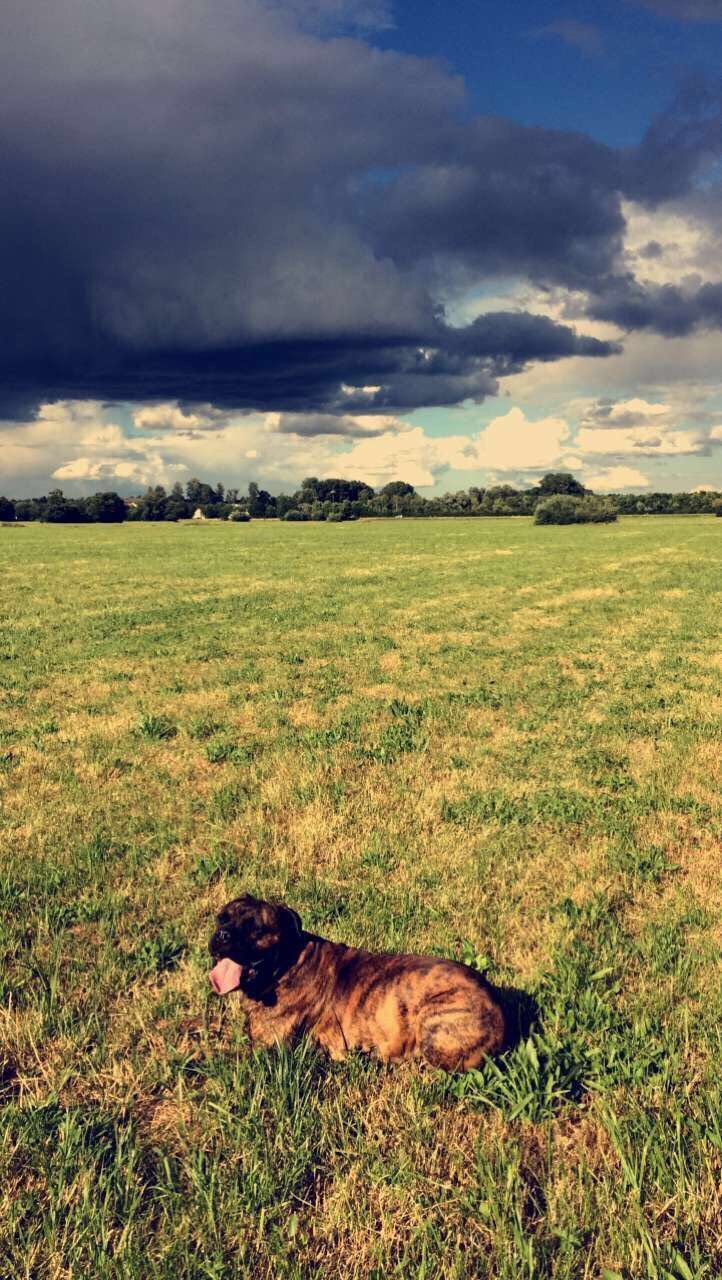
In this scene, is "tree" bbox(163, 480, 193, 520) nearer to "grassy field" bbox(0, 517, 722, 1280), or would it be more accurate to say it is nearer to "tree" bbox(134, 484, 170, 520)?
"tree" bbox(134, 484, 170, 520)

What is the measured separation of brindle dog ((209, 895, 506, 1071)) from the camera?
3.34 metres

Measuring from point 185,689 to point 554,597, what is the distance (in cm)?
1719

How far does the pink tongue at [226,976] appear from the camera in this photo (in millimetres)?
3578

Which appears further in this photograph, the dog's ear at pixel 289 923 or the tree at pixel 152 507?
the tree at pixel 152 507

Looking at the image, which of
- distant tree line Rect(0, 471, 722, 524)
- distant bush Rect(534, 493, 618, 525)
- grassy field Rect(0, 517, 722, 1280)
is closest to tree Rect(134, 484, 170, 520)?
distant tree line Rect(0, 471, 722, 524)

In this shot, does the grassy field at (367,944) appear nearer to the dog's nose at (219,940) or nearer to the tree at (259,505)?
the dog's nose at (219,940)

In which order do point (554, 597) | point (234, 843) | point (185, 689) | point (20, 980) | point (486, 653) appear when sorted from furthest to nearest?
point (554, 597) → point (486, 653) → point (185, 689) → point (234, 843) → point (20, 980)

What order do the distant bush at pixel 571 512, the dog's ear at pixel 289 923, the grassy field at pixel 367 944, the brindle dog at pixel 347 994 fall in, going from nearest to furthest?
the grassy field at pixel 367 944 → the brindle dog at pixel 347 994 → the dog's ear at pixel 289 923 → the distant bush at pixel 571 512

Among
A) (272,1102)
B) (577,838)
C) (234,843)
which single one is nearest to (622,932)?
(577,838)

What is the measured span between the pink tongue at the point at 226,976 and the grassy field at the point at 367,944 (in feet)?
1.00

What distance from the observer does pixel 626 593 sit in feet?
85.1

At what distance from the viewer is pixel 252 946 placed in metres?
3.56

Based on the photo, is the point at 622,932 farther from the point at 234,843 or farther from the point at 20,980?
the point at 20,980

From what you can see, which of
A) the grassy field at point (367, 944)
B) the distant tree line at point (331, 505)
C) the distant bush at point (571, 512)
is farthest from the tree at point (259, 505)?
the grassy field at point (367, 944)
